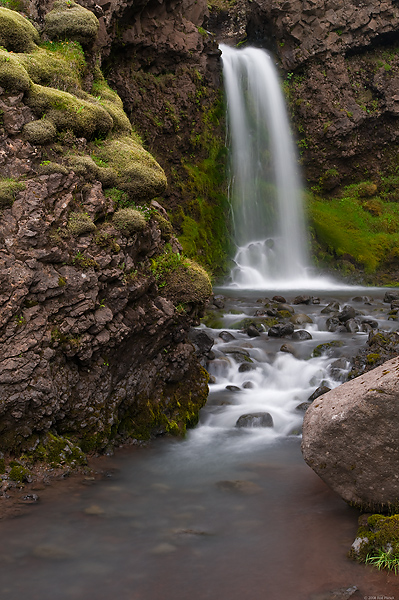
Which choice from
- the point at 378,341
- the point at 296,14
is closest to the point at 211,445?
the point at 378,341

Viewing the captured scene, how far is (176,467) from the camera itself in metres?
8.28

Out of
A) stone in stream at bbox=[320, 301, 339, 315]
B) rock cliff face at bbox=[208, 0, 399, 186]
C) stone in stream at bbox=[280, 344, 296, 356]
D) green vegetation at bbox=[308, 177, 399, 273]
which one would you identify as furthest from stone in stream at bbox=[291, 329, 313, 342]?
rock cliff face at bbox=[208, 0, 399, 186]

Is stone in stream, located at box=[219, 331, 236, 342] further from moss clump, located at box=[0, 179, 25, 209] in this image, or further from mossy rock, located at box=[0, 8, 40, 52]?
mossy rock, located at box=[0, 8, 40, 52]

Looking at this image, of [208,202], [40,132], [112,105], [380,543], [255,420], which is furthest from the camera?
[208,202]

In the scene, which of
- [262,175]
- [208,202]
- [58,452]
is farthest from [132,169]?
[262,175]

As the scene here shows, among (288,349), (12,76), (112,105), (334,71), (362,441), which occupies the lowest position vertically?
(288,349)

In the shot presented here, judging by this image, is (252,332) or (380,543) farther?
(252,332)

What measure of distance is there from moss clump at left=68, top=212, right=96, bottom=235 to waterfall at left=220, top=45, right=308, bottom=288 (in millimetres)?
19313

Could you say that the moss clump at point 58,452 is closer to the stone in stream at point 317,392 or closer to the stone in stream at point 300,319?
the stone in stream at point 317,392

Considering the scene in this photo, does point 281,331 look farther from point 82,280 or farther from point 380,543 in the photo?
point 380,543

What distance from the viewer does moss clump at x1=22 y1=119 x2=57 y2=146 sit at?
28.4 ft

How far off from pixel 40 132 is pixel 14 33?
4.01 meters

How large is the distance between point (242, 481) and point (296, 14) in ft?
100

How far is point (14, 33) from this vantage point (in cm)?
1101
